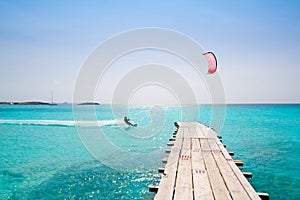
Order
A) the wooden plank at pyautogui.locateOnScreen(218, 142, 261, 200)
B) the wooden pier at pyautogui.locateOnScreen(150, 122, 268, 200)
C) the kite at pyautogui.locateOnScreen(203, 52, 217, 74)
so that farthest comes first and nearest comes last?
the kite at pyautogui.locateOnScreen(203, 52, 217, 74) < the wooden pier at pyautogui.locateOnScreen(150, 122, 268, 200) < the wooden plank at pyautogui.locateOnScreen(218, 142, 261, 200)

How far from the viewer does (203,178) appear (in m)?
6.77

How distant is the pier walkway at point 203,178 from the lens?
222 inches

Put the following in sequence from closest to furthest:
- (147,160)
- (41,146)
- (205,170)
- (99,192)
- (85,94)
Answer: (205,170), (99,192), (85,94), (147,160), (41,146)

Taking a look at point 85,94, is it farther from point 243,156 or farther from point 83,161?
point 243,156

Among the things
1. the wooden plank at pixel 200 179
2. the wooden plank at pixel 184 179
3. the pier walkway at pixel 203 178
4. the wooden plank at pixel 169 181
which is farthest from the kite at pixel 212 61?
the wooden plank at pixel 169 181

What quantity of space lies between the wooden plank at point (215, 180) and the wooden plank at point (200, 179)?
0.38 ft

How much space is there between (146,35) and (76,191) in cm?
1012

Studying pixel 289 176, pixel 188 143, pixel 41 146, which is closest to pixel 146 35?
pixel 188 143

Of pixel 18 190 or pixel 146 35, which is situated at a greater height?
pixel 146 35

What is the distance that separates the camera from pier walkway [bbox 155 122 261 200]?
18.5 feet

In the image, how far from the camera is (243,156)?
790 inches

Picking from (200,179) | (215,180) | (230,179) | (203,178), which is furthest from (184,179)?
(230,179)

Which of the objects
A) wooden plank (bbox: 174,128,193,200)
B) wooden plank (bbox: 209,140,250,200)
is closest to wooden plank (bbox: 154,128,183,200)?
wooden plank (bbox: 174,128,193,200)

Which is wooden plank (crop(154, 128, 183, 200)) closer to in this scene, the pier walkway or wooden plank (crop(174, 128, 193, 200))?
the pier walkway
